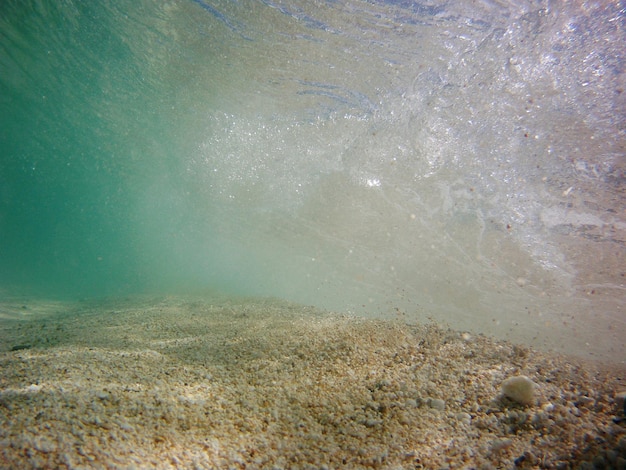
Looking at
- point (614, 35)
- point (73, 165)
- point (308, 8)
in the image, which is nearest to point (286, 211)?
point (308, 8)

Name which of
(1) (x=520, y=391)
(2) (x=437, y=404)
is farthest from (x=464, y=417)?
(1) (x=520, y=391)

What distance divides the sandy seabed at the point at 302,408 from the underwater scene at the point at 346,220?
0.07ft

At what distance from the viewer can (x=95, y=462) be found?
64.2 inches

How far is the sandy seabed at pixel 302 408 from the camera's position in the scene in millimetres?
1828

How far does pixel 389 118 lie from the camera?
11758 millimetres

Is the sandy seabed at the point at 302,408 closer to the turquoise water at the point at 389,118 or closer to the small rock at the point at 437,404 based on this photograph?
the small rock at the point at 437,404

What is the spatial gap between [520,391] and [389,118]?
36.8 feet

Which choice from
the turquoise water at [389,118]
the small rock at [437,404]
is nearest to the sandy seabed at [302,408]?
the small rock at [437,404]

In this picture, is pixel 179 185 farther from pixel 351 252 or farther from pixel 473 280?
pixel 473 280

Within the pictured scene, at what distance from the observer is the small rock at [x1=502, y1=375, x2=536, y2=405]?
2523 mm

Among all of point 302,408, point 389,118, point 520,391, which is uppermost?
point 389,118

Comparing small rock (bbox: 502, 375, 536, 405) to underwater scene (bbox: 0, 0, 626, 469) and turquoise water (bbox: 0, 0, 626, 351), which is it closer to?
underwater scene (bbox: 0, 0, 626, 469)

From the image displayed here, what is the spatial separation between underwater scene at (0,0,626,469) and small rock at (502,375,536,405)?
0.02 metres

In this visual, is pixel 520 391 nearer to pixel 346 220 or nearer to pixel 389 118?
pixel 389 118
